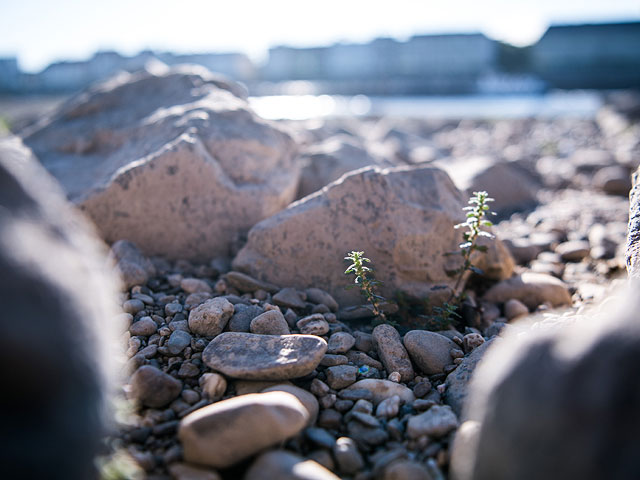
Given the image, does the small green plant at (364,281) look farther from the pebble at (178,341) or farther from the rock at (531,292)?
the rock at (531,292)

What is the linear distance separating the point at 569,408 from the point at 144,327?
166 cm

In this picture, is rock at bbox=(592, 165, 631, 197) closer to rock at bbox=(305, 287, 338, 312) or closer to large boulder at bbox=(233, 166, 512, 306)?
large boulder at bbox=(233, 166, 512, 306)

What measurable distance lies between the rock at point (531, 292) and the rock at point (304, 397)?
1.50 m

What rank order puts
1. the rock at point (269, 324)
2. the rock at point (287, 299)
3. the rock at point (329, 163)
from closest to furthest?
the rock at point (269, 324), the rock at point (287, 299), the rock at point (329, 163)

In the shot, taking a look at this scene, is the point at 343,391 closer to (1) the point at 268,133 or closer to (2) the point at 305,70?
(1) the point at 268,133

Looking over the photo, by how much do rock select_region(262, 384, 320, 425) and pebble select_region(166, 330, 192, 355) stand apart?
1.45 feet

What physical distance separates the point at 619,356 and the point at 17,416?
4.28 ft

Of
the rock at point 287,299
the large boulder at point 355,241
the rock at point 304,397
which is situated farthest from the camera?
→ the large boulder at point 355,241

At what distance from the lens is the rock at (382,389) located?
1.85m

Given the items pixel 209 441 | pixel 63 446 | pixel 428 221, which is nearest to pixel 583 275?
pixel 428 221

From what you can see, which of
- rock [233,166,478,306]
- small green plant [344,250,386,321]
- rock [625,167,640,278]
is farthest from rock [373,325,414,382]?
rock [625,167,640,278]

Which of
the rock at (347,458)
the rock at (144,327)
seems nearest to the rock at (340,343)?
the rock at (347,458)

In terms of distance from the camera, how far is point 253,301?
7.83 ft

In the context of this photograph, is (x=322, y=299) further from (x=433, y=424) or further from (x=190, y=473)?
(x=190, y=473)
